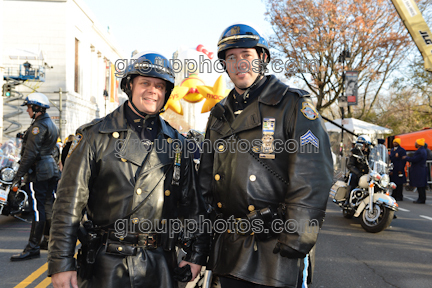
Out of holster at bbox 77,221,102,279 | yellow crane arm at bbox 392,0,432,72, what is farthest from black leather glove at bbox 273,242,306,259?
yellow crane arm at bbox 392,0,432,72

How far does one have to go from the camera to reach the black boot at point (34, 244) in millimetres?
5547

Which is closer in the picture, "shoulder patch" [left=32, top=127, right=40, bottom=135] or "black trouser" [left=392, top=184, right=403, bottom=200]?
"shoulder patch" [left=32, top=127, right=40, bottom=135]

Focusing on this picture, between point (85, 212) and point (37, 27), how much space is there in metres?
37.0

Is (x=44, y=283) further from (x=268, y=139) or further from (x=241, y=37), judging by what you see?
(x=241, y=37)

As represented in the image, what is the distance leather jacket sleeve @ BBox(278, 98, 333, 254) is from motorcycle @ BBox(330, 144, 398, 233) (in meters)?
5.93

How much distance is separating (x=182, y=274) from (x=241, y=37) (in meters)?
1.60

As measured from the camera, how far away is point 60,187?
2.34 meters

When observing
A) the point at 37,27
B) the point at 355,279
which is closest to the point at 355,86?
the point at 355,279

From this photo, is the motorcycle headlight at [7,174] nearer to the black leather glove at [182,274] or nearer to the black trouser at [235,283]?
the black leather glove at [182,274]

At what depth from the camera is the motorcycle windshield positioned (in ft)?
27.5

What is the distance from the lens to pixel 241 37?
2.53 meters

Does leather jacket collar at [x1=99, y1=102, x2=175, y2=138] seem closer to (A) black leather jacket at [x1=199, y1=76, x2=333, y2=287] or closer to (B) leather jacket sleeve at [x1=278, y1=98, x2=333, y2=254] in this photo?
(A) black leather jacket at [x1=199, y1=76, x2=333, y2=287]

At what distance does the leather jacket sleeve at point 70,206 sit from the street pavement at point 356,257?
2734 mm

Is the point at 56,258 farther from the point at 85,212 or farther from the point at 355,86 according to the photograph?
the point at 355,86
